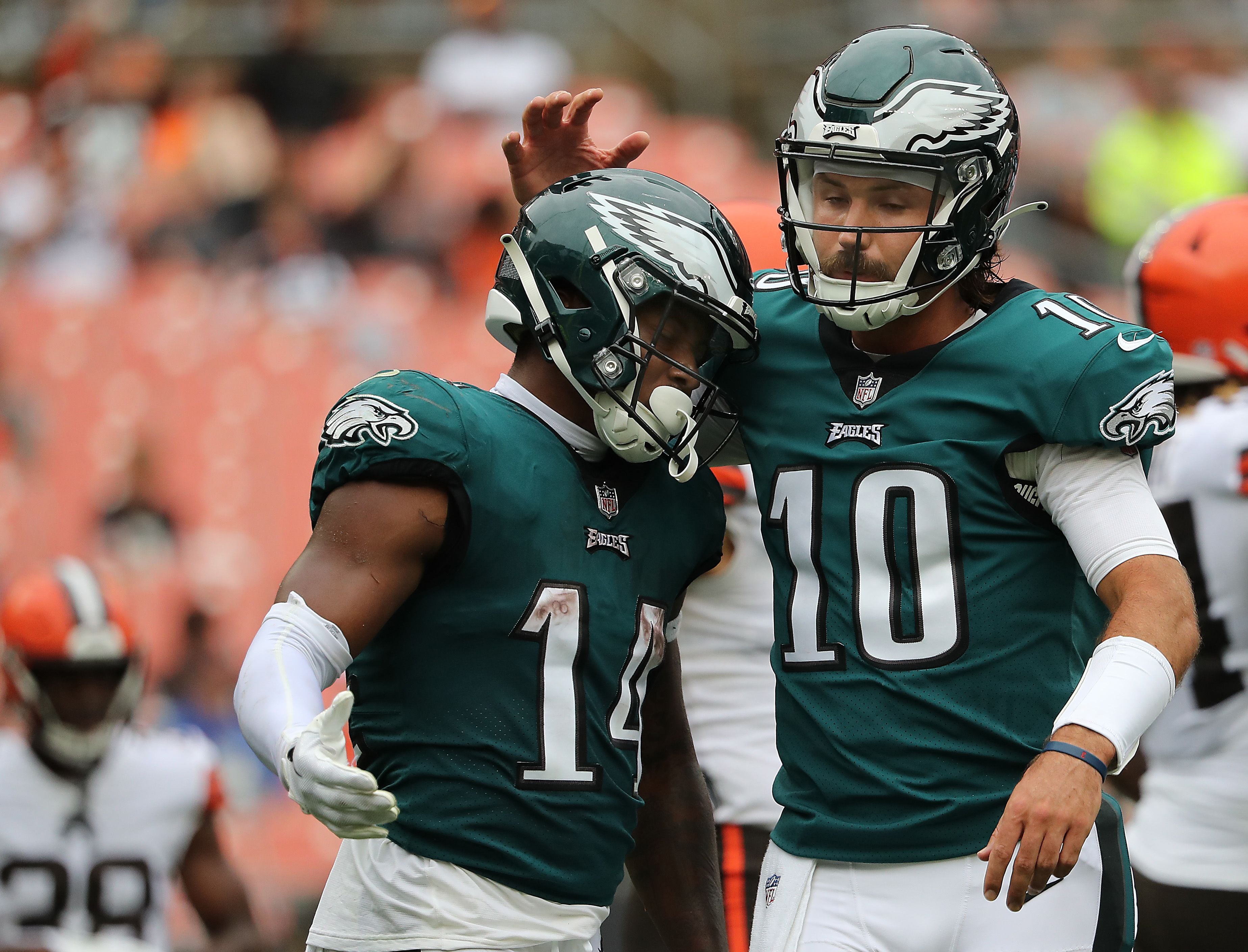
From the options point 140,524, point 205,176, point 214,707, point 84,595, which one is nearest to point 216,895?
point 84,595

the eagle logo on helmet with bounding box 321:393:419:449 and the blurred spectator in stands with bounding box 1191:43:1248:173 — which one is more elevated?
the eagle logo on helmet with bounding box 321:393:419:449

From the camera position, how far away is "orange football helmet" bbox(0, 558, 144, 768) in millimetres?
5562

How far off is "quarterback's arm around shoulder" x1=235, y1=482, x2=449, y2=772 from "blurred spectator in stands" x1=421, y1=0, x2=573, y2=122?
8294 mm

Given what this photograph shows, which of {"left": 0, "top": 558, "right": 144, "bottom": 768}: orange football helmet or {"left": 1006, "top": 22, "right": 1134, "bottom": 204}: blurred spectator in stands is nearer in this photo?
{"left": 0, "top": 558, "right": 144, "bottom": 768}: orange football helmet

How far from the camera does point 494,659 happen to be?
9.18ft

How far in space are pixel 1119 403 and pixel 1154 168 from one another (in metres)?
8.04

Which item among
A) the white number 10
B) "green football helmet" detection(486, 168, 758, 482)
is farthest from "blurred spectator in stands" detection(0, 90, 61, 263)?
the white number 10

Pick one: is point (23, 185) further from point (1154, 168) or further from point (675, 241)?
point (675, 241)

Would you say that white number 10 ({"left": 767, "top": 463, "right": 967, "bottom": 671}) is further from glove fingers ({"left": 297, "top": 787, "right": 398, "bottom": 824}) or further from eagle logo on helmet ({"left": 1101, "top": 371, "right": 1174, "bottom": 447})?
glove fingers ({"left": 297, "top": 787, "right": 398, "bottom": 824})

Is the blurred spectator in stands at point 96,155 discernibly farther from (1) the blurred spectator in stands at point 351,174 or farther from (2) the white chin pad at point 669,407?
(2) the white chin pad at point 669,407

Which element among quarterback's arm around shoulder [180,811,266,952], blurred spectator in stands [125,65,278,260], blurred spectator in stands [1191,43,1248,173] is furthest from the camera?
blurred spectator in stands [125,65,278,260]

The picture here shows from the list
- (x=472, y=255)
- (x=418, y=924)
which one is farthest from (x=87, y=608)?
(x=472, y=255)

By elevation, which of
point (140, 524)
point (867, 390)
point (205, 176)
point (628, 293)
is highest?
point (628, 293)

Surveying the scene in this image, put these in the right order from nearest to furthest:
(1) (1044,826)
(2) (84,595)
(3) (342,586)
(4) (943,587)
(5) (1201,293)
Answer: (1) (1044,826)
(3) (342,586)
(4) (943,587)
(5) (1201,293)
(2) (84,595)
